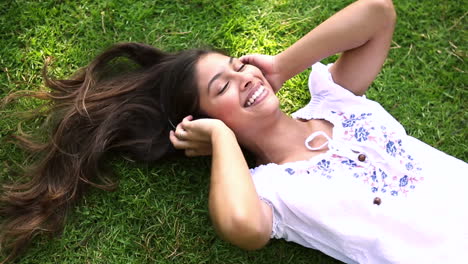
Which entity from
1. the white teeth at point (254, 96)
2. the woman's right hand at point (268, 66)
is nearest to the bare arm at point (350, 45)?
the woman's right hand at point (268, 66)

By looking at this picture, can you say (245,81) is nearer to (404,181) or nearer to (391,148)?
(391,148)

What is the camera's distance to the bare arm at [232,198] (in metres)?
2.23

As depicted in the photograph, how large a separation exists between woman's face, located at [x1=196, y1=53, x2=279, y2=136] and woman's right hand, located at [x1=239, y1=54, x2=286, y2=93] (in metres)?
0.24

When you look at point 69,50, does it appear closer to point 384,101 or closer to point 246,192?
point 246,192

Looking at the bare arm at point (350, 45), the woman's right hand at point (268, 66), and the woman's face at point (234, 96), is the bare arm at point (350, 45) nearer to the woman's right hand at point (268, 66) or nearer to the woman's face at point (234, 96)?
the woman's right hand at point (268, 66)

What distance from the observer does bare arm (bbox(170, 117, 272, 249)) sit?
7.33 ft

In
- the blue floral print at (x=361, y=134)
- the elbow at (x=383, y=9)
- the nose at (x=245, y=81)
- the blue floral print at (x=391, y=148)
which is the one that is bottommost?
the blue floral print at (x=391, y=148)

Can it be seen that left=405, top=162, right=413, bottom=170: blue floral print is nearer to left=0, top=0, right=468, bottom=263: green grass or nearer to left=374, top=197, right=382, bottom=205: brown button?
left=374, top=197, right=382, bottom=205: brown button

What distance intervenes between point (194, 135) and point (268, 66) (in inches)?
25.2

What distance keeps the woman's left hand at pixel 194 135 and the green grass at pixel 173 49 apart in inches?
11.5

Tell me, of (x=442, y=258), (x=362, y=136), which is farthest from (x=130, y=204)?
(x=442, y=258)

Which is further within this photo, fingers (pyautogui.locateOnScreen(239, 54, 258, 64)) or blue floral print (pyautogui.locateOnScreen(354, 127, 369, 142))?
fingers (pyautogui.locateOnScreen(239, 54, 258, 64))

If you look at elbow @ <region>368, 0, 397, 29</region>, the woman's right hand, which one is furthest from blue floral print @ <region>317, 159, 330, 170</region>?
elbow @ <region>368, 0, 397, 29</region>

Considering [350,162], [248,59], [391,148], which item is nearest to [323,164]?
[350,162]
